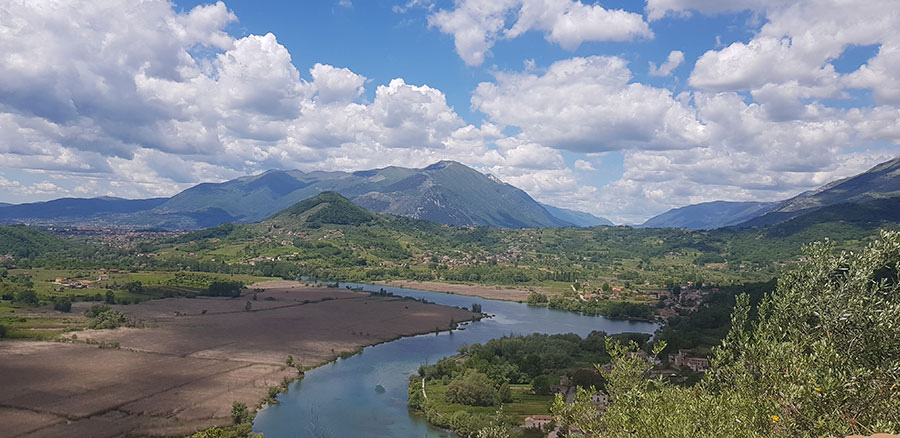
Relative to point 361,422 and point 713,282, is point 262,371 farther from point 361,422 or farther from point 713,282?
point 713,282

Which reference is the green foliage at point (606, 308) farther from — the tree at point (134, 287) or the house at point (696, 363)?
the tree at point (134, 287)

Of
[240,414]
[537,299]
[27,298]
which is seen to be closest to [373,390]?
[240,414]

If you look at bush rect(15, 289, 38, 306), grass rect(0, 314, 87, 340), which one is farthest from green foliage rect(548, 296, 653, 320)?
bush rect(15, 289, 38, 306)

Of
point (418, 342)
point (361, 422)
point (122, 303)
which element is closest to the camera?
point (361, 422)

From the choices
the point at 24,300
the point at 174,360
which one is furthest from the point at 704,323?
the point at 24,300

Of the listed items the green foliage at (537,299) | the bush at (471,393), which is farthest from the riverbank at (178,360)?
the green foliage at (537,299)

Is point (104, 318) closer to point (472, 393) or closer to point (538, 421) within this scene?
point (472, 393)

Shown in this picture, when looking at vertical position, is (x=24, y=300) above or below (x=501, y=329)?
above
